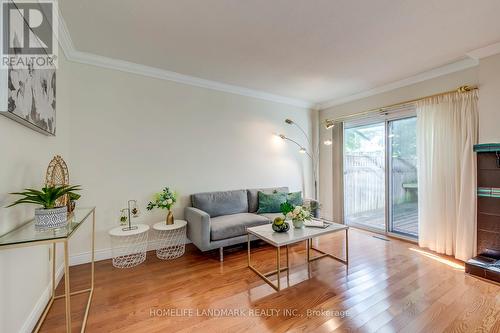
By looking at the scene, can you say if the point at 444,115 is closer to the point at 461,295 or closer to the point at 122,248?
the point at 461,295

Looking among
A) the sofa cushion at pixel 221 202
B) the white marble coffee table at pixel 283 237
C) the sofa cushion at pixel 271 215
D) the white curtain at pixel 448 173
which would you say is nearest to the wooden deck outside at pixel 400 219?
the white curtain at pixel 448 173

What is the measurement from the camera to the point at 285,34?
2336 millimetres

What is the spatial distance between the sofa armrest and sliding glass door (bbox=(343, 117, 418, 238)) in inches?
124

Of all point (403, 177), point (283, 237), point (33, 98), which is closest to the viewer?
point (33, 98)

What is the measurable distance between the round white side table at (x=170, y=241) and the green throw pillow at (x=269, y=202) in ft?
4.23

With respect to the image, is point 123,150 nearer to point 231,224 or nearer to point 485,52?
point 231,224

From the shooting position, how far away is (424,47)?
2580 millimetres

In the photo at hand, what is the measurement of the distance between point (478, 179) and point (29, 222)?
14.9 ft

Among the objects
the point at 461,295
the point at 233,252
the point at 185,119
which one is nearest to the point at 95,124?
the point at 185,119

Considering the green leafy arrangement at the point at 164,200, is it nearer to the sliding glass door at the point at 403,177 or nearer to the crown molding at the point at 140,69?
the crown molding at the point at 140,69

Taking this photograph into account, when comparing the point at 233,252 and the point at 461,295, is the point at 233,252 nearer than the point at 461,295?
No

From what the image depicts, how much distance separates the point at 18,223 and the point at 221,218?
2.12 meters

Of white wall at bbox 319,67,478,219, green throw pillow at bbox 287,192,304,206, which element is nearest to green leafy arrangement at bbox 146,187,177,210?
green throw pillow at bbox 287,192,304,206

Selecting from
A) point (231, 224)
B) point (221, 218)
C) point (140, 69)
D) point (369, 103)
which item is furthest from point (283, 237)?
point (369, 103)
